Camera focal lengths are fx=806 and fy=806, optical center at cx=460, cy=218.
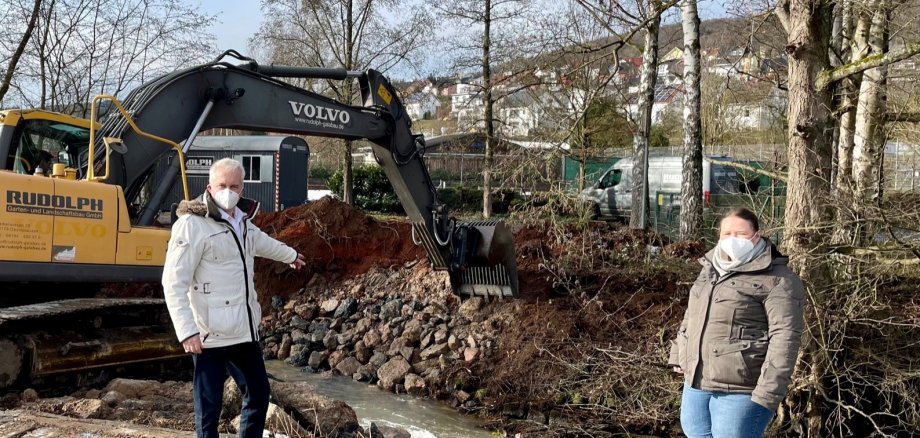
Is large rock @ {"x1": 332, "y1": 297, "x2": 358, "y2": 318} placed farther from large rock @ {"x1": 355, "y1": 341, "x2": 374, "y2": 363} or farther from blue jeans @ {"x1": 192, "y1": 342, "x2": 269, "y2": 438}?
blue jeans @ {"x1": 192, "y1": 342, "x2": 269, "y2": 438}

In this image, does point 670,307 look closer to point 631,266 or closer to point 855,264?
point 631,266

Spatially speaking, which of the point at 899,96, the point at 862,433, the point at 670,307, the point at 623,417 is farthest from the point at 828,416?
the point at 899,96

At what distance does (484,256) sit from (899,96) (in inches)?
264

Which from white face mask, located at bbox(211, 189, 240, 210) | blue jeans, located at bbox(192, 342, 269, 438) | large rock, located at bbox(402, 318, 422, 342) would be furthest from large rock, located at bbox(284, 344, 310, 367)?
white face mask, located at bbox(211, 189, 240, 210)

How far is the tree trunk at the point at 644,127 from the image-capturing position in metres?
14.6

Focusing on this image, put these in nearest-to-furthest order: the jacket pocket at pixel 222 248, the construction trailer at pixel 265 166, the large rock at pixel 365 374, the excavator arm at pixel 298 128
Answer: the jacket pocket at pixel 222 248 < the excavator arm at pixel 298 128 < the large rock at pixel 365 374 < the construction trailer at pixel 265 166

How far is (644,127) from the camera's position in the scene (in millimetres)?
14789

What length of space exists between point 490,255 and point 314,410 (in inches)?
220

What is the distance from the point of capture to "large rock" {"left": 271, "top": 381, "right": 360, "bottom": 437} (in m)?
5.51

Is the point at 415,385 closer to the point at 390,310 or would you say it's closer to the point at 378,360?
the point at 378,360

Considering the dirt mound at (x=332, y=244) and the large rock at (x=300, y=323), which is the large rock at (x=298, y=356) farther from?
the dirt mound at (x=332, y=244)

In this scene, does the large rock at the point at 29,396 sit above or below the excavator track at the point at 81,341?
below

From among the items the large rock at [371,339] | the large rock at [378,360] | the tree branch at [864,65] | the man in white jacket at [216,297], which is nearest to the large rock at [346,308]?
the large rock at [371,339]

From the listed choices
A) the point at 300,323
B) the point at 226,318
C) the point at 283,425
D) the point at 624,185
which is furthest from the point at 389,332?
A: the point at 624,185
